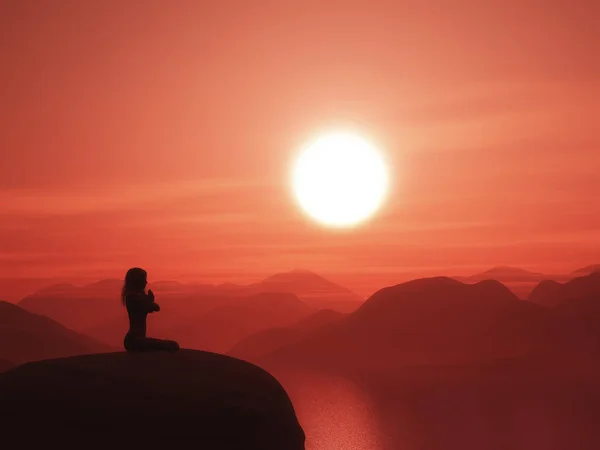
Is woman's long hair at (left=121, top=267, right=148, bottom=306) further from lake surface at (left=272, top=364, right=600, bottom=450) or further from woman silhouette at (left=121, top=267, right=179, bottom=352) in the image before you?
lake surface at (left=272, top=364, right=600, bottom=450)

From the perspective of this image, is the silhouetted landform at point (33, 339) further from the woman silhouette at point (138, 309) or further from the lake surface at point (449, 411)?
the woman silhouette at point (138, 309)

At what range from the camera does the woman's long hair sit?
48.8 feet

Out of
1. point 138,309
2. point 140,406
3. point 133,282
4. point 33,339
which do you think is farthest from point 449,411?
point 140,406

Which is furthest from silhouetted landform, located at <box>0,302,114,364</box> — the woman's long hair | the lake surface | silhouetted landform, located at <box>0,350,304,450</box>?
silhouetted landform, located at <box>0,350,304,450</box>

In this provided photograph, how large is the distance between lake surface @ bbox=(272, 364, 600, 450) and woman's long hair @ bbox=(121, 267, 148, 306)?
7859 cm

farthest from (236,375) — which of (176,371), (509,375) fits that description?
(509,375)

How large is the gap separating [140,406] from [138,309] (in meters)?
2.87

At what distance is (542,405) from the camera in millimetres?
142875

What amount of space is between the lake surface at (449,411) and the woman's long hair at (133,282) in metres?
78.6

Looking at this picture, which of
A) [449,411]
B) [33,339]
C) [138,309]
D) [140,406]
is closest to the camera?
[140,406]

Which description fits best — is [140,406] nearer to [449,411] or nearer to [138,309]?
[138,309]

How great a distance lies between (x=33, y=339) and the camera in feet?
419

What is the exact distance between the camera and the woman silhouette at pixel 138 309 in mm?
14797

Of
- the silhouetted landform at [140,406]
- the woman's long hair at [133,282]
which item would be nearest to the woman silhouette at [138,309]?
the woman's long hair at [133,282]
